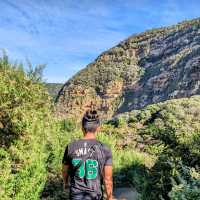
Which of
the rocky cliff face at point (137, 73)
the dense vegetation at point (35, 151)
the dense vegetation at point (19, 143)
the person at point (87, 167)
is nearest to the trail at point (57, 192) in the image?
the dense vegetation at point (35, 151)

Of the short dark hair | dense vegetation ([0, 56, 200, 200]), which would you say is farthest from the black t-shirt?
dense vegetation ([0, 56, 200, 200])

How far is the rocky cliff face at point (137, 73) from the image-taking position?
4725cm

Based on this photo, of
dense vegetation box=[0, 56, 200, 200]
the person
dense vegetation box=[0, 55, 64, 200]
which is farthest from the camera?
dense vegetation box=[0, 55, 64, 200]

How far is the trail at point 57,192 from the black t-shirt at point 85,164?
700 cm

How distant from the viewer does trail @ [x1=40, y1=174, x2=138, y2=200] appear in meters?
12.8

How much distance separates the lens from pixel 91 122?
5.70 m

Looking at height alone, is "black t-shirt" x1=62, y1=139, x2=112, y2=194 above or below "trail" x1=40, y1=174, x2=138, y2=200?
above

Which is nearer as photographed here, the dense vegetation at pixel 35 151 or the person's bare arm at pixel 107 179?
the person's bare arm at pixel 107 179

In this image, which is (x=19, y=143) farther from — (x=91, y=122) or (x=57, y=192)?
(x=91, y=122)

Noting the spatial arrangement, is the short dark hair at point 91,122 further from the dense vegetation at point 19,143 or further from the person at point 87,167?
the dense vegetation at point 19,143

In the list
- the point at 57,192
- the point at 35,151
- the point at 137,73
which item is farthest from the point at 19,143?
the point at 137,73

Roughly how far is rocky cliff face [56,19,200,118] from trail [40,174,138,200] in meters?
28.9

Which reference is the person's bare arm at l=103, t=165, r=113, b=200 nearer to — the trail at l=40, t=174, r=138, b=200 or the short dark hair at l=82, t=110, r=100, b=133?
the short dark hair at l=82, t=110, r=100, b=133

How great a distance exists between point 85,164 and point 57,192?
7595 millimetres
